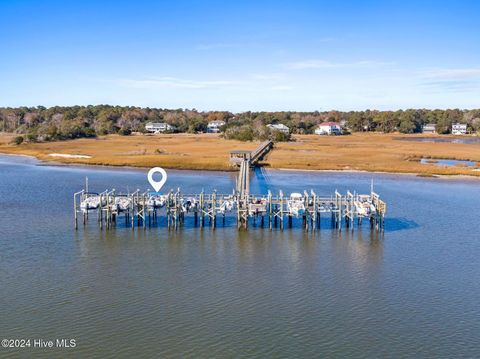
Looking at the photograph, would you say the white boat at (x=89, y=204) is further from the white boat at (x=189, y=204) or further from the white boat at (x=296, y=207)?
the white boat at (x=296, y=207)

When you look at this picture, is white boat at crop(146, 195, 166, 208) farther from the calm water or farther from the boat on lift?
the calm water

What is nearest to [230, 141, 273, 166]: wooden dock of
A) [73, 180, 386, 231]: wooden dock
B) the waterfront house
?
[73, 180, 386, 231]: wooden dock

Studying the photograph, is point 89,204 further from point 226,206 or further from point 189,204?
point 226,206

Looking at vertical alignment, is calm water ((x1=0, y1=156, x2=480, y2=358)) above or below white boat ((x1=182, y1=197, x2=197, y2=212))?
below

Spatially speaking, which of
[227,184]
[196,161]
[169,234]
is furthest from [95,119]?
[169,234]

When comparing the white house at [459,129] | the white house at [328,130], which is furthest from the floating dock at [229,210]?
the white house at [459,129]

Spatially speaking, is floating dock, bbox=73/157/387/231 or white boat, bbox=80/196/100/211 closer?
white boat, bbox=80/196/100/211

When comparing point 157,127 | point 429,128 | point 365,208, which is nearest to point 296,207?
point 365,208

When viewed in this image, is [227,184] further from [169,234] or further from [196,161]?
[169,234]
